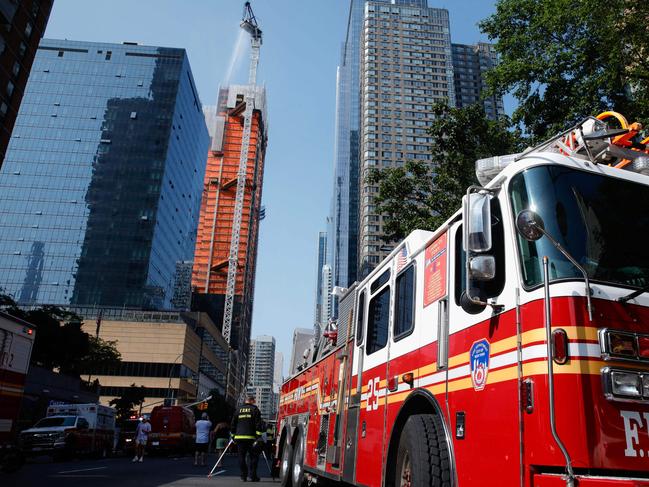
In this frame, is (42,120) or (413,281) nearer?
(413,281)

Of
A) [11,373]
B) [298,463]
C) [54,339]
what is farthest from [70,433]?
[54,339]

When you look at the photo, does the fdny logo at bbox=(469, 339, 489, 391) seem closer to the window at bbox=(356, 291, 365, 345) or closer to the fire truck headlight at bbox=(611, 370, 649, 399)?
the fire truck headlight at bbox=(611, 370, 649, 399)

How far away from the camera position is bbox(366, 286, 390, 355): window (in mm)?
6547

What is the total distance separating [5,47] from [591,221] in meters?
56.7

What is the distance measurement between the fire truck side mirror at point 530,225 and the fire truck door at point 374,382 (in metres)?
2.83

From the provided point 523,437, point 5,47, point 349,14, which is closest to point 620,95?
point 523,437

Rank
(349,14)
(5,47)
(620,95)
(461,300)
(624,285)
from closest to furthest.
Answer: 1. (624,285)
2. (461,300)
3. (620,95)
4. (5,47)
5. (349,14)

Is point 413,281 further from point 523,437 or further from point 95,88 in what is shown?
point 95,88

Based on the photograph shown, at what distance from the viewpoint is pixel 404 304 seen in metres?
6.04

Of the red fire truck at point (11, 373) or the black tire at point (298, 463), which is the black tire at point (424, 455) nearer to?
the black tire at point (298, 463)

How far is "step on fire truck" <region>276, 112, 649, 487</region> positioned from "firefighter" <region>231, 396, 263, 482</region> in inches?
290

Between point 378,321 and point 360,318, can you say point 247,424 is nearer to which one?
point 360,318

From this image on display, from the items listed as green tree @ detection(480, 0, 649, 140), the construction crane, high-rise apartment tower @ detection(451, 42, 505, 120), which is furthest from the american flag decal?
the construction crane

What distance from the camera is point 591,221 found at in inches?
155
